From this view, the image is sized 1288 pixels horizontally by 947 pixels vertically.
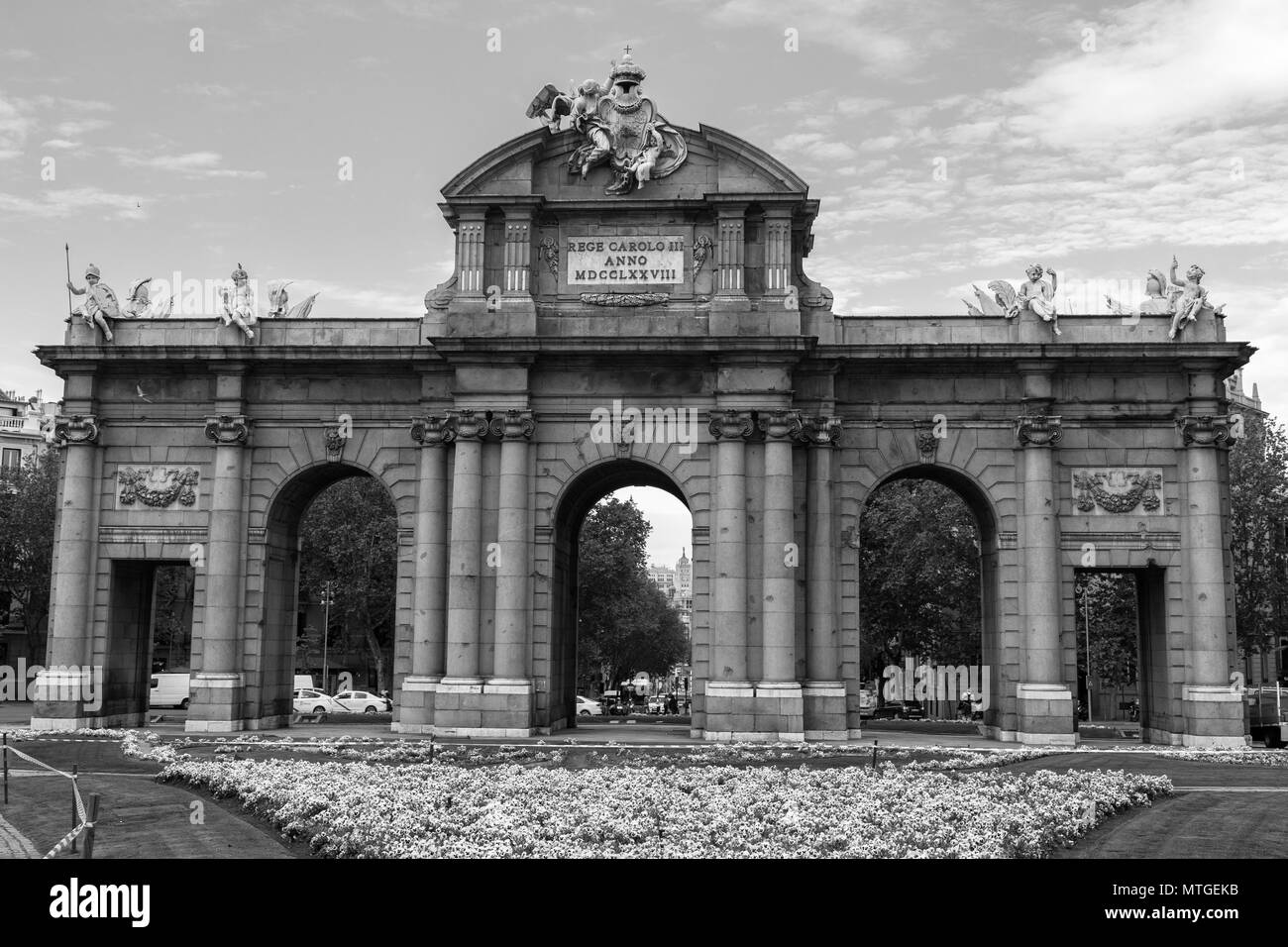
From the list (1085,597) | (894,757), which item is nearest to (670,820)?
(894,757)

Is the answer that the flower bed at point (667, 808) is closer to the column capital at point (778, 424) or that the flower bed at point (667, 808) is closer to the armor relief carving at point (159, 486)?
the column capital at point (778, 424)

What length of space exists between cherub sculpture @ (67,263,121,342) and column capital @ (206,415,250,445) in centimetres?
454

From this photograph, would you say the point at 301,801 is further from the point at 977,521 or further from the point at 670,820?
the point at 977,521

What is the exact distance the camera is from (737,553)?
1542 inches

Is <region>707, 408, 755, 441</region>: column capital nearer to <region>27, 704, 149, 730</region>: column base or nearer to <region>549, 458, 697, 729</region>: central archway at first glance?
<region>549, 458, 697, 729</region>: central archway

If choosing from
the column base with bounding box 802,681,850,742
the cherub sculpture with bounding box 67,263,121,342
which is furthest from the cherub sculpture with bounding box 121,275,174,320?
the column base with bounding box 802,681,850,742

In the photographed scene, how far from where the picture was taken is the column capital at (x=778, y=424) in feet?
129

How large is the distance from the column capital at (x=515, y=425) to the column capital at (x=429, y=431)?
1.79 metres

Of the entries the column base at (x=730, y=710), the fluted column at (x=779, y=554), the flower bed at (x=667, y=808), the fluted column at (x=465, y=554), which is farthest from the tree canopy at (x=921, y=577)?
the flower bed at (x=667, y=808)

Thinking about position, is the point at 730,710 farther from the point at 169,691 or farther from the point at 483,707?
the point at 169,691

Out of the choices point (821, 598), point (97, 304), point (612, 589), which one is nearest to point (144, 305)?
point (97, 304)

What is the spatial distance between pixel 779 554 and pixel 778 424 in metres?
3.86

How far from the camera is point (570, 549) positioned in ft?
148
